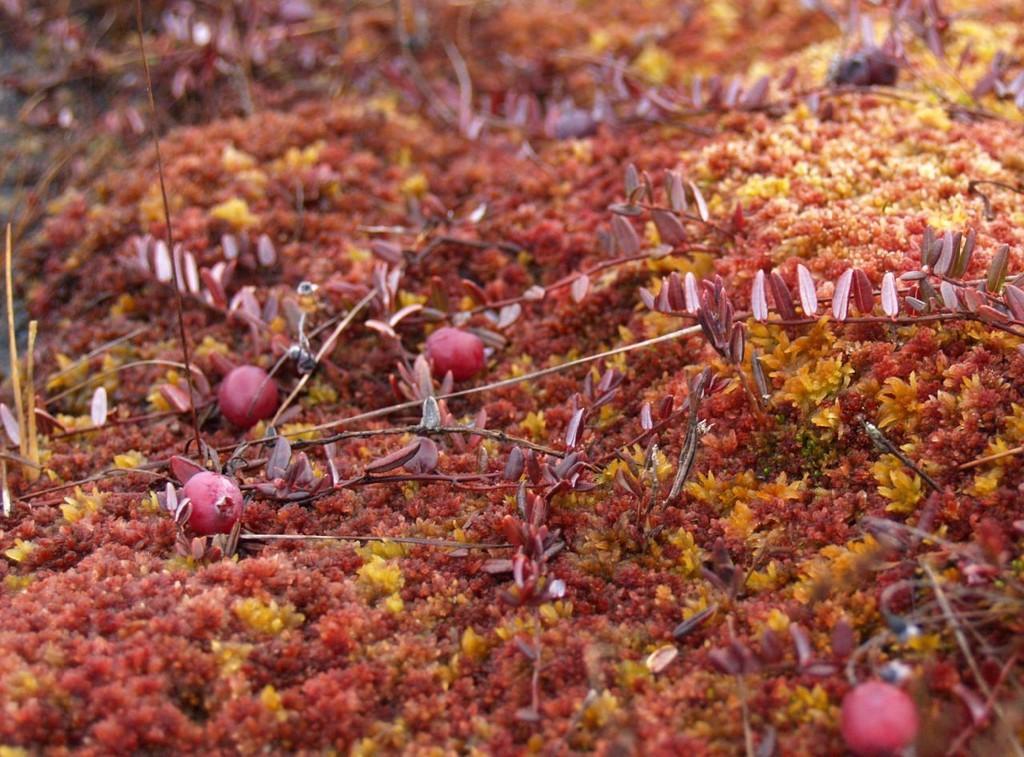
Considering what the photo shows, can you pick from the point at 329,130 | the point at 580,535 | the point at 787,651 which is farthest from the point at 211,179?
the point at 787,651

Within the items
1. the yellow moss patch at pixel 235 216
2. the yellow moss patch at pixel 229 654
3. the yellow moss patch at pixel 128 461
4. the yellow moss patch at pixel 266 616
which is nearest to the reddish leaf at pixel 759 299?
the yellow moss patch at pixel 266 616

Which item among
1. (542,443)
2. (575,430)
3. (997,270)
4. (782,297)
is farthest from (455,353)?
(997,270)

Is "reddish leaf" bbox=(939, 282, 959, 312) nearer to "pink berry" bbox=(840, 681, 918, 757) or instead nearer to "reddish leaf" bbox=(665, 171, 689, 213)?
"reddish leaf" bbox=(665, 171, 689, 213)

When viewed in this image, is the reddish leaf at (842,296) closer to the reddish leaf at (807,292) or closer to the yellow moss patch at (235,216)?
the reddish leaf at (807,292)

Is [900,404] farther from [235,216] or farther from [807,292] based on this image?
[235,216]

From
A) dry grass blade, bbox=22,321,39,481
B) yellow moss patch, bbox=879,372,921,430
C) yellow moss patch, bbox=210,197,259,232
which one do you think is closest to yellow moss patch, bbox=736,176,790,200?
yellow moss patch, bbox=879,372,921,430

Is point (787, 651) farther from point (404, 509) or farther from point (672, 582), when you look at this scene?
point (404, 509)
